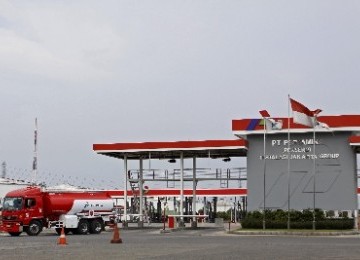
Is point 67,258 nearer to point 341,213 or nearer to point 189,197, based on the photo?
point 341,213

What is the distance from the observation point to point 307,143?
45.8m

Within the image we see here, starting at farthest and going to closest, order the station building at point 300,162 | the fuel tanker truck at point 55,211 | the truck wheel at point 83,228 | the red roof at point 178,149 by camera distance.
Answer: the red roof at point 178,149 < the station building at point 300,162 < the truck wheel at point 83,228 < the fuel tanker truck at point 55,211

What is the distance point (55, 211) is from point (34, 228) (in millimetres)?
1930

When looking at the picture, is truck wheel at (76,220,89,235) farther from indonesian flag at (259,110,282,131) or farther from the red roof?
indonesian flag at (259,110,282,131)

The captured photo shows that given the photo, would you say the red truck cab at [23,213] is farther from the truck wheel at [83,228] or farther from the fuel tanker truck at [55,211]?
the truck wheel at [83,228]

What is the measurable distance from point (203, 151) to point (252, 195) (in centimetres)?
592

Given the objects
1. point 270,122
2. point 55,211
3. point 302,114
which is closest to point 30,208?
point 55,211

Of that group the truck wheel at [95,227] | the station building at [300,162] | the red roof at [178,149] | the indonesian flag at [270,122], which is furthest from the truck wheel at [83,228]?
the indonesian flag at [270,122]

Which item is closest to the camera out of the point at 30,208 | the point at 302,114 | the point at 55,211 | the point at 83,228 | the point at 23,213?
the point at 23,213

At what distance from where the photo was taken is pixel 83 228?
43.8m

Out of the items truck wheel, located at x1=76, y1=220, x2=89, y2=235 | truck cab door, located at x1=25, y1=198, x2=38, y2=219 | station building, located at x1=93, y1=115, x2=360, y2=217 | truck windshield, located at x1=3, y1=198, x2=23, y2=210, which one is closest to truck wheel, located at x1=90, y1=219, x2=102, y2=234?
truck wheel, located at x1=76, y1=220, x2=89, y2=235

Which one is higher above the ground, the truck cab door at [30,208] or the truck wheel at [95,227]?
the truck cab door at [30,208]

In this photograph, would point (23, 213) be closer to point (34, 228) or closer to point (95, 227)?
point (34, 228)

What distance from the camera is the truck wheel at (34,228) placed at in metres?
41.9
